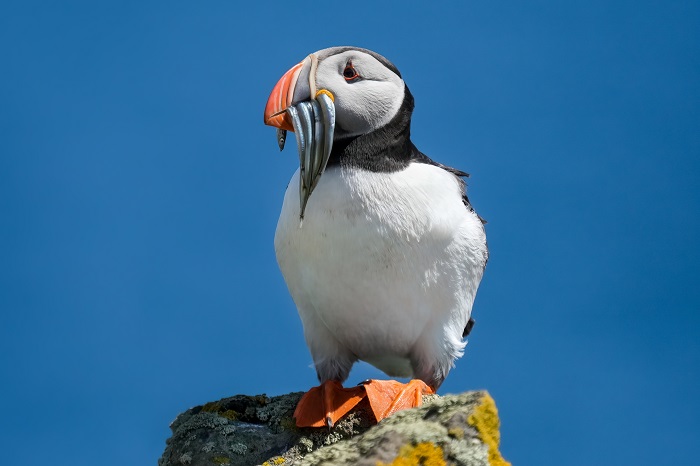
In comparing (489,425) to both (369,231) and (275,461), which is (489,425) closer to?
(275,461)

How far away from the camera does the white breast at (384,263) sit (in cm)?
Result: 633

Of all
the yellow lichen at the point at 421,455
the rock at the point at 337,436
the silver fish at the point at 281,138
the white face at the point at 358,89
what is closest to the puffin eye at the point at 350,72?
the white face at the point at 358,89

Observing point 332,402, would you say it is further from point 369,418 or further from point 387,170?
point 387,170

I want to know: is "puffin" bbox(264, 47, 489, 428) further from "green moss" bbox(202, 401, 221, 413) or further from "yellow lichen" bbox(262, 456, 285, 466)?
"green moss" bbox(202, 401, 221, 413)

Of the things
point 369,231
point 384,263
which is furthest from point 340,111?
point 384,263

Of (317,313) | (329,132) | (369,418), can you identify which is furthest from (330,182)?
(369,418)

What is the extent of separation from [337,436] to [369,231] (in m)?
1.13

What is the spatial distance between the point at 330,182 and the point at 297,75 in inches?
24.3

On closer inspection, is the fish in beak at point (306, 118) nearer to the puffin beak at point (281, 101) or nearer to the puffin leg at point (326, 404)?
the puffin beak at point (281, 101)

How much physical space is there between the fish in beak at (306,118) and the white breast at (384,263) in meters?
0.16

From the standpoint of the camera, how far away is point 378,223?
6.31 m

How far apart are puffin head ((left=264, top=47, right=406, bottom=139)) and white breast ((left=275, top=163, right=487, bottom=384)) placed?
0.30 metres

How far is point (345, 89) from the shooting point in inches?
249

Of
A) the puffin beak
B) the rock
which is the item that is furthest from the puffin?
the rock
